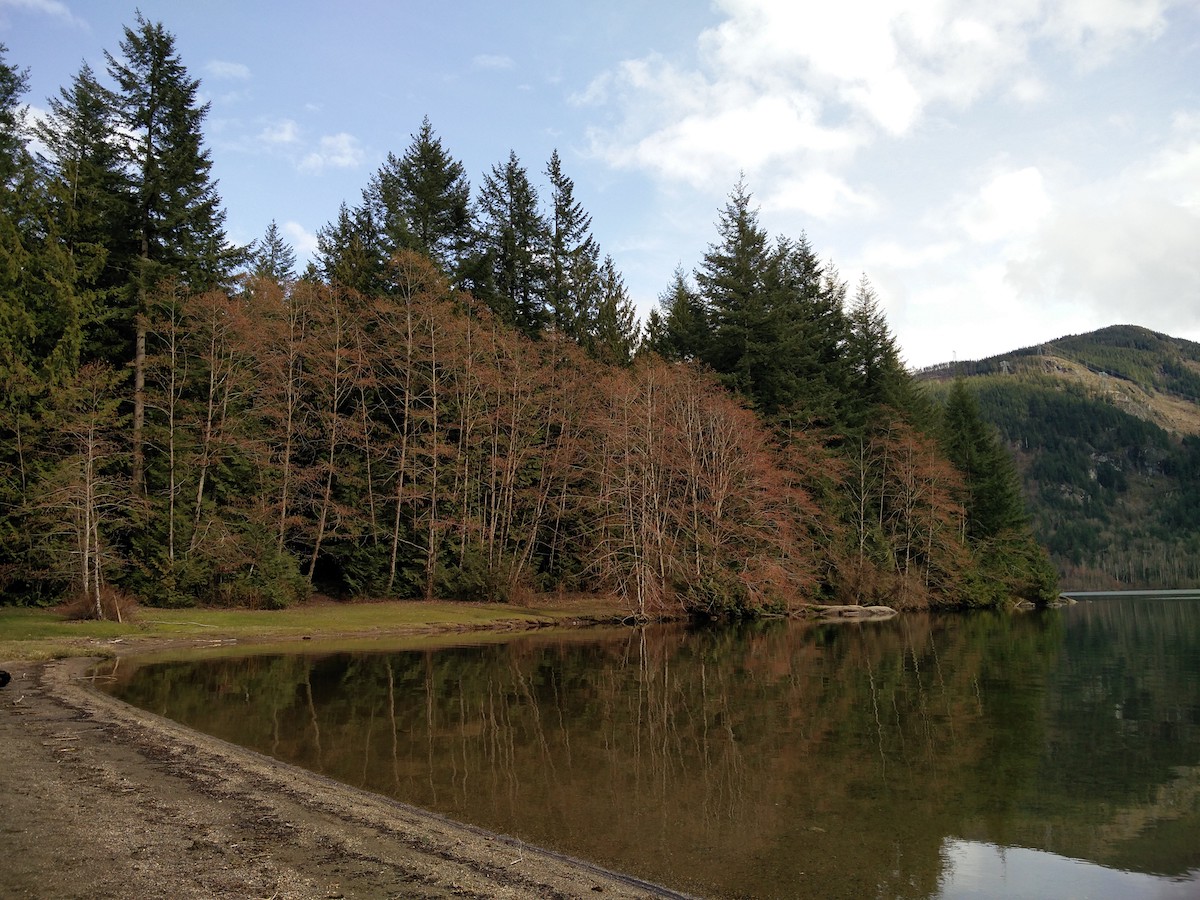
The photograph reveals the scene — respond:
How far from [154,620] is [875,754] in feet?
83.8

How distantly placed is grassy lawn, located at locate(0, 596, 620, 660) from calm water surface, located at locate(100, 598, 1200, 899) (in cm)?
396

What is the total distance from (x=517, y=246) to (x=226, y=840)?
162 ft

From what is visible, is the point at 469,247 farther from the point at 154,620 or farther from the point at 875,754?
the point at 875,754

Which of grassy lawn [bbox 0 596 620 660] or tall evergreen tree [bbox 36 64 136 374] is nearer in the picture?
grassy lawn [bbox 0 596 620 660]

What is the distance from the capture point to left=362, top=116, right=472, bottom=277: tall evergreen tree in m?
51.8

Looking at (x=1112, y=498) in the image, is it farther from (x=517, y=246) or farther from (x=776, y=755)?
(x=776, y=755)

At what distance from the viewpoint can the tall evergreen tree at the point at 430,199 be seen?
51.8 m

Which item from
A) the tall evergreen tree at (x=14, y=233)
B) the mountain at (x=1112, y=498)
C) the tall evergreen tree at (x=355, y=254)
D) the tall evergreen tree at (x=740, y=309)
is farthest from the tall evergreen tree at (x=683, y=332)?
the mountain at (x=1112, y=498)

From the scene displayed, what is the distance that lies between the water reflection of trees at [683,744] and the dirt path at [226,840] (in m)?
0.87

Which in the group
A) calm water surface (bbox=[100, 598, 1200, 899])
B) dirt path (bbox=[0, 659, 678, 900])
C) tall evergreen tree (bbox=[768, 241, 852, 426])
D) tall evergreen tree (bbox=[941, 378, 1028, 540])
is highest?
tall evergreen tree (bbox=[768, 241, 852, 426])

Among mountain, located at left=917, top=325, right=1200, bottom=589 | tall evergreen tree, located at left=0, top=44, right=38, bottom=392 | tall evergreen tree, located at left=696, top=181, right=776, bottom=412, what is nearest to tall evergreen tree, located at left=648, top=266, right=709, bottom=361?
tall evergreen tree, located at left=696, top=181, right=776, bottom=412

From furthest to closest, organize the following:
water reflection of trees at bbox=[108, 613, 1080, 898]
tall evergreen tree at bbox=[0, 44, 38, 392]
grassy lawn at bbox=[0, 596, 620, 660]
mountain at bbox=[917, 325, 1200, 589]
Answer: mountain at bbox=[917, 325, 1200, 589], tall evergreen tree at bbox=[0, 44, 38, 392], grassy lawn at bbox=[0, 596, 620, 660], water reflection of trees at bbox=[108, 613, 1080, 898]

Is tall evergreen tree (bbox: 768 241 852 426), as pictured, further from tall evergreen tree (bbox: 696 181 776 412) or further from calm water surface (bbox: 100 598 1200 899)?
calm water surface (bbox: 100 598 1200 899)

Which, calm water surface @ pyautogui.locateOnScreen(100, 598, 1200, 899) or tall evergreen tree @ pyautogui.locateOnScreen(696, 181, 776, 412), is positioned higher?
tall evergreen tree @ pyautogui.locateOnScreen(696, 181, 776, 412)
